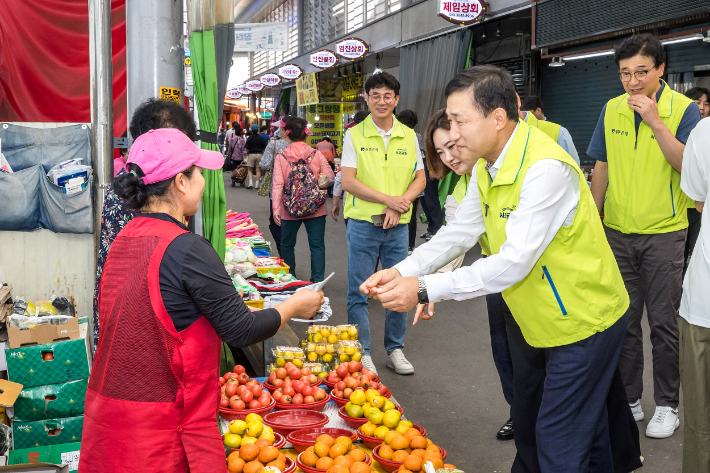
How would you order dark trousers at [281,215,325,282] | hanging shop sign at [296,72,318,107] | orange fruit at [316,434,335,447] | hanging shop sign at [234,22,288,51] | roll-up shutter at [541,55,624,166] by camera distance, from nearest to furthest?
orange fruit at [316,434,335,447]
hanging shop sign at [234,22,288,51]
dark trousers at [281,215,325,282]
roll-up shutter at [541,55,624,166]
hanging shop sign at [296,72,318,107]

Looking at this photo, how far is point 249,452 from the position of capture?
9.41 ft

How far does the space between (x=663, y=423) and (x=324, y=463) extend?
2.31 metres

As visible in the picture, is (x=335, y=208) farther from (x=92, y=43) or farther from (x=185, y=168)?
(x=185, y=168)

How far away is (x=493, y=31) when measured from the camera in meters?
11.9

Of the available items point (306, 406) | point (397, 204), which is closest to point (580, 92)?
point (397, 204)

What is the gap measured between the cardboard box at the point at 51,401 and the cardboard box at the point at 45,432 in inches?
1.2

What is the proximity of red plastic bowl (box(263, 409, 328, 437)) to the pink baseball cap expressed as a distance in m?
1.71

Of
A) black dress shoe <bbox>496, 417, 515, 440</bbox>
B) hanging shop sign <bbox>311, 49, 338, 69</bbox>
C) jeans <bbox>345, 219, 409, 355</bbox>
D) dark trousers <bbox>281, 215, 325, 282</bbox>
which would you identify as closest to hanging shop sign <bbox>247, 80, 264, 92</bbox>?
hanging shop sign <bbox>311, 49, 338, 69</bbox>

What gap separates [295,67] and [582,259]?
69.1ft

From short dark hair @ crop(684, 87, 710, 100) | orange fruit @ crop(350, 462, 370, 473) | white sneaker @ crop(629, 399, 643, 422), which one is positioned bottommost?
white sneaker @ crop(629, 399, 643, 422)

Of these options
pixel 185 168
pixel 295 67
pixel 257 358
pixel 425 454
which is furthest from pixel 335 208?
pixel 295 67

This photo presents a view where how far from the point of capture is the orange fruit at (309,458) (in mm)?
2875

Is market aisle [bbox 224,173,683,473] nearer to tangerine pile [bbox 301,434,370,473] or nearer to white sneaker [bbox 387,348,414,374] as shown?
white sneaker [bbox 387,348,414,374]

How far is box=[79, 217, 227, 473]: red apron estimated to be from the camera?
1980 millimetres
